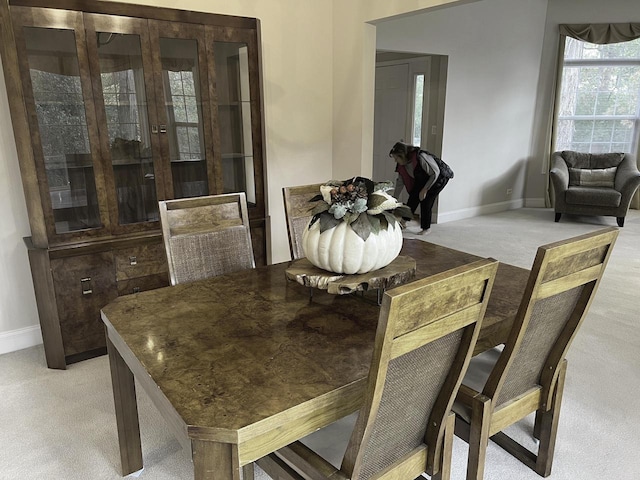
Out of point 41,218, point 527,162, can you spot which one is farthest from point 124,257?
point 527,162

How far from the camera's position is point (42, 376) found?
2641 mm

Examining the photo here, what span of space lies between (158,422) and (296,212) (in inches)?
48.6

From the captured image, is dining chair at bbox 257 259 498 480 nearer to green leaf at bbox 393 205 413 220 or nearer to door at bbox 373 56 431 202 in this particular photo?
green leaf at bbox 393 205 413 220

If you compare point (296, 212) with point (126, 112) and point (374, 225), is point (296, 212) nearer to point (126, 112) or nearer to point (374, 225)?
point (374, 225)

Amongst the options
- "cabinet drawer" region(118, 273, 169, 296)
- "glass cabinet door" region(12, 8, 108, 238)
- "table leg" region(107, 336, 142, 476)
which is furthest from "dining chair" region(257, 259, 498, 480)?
"glass cabinet door" region(12, 8, 108, 238)

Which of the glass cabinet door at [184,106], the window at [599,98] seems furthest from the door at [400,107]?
the glass cabinet door at [184,106]

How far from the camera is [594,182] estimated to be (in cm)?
634

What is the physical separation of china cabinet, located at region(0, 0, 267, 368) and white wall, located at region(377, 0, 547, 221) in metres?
3.00

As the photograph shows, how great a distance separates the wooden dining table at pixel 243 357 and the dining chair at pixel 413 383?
0.12 metres

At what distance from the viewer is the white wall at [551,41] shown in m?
6.52

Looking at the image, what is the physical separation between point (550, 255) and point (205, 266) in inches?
57.4

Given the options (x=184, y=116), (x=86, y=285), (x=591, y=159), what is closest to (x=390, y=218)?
(x=184, y=116)

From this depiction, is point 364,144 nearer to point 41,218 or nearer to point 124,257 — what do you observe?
point 124,257

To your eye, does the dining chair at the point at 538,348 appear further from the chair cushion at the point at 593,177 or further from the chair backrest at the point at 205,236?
the chair cushion at the point at 593,177
